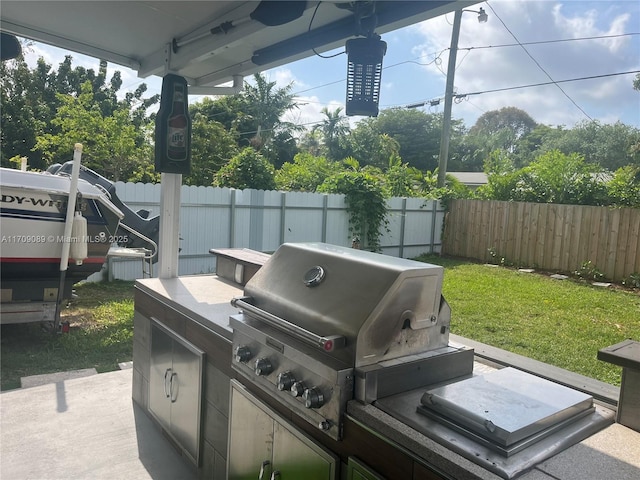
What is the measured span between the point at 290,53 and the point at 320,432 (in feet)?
7.09

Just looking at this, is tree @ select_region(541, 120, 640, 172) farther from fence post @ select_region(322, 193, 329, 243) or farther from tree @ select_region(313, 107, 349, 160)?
fence post @ select_region(322, 193, 329, 243)

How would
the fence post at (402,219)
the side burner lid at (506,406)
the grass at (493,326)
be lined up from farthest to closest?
the fence post at (402,219) < the grass at (493,326) < the side burner lid at (506,406)

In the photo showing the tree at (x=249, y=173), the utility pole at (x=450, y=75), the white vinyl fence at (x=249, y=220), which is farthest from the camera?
the utility pole at (x=450, y=75)

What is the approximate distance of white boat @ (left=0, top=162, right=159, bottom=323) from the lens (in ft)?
12.0

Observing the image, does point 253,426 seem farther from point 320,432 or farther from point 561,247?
point 561,247

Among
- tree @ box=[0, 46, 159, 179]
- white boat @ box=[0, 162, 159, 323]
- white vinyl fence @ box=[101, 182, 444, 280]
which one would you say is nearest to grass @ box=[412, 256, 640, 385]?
white vinyl fence @ box=[101, 182, 444, 280]

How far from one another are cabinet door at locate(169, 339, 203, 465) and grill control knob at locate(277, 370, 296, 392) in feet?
2.55

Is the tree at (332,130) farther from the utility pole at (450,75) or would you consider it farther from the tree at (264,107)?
the utility pole at (450,75)

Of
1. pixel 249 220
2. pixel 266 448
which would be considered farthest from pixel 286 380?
pixel 249 220

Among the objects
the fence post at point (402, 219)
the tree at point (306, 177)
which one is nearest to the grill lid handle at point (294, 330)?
the fence post at point (402, 219)

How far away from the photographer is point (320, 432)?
136 cm

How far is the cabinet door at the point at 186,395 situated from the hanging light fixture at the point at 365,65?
1343 millimetres

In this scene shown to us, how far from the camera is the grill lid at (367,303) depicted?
1.29 metres

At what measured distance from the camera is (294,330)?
56.2 inches
